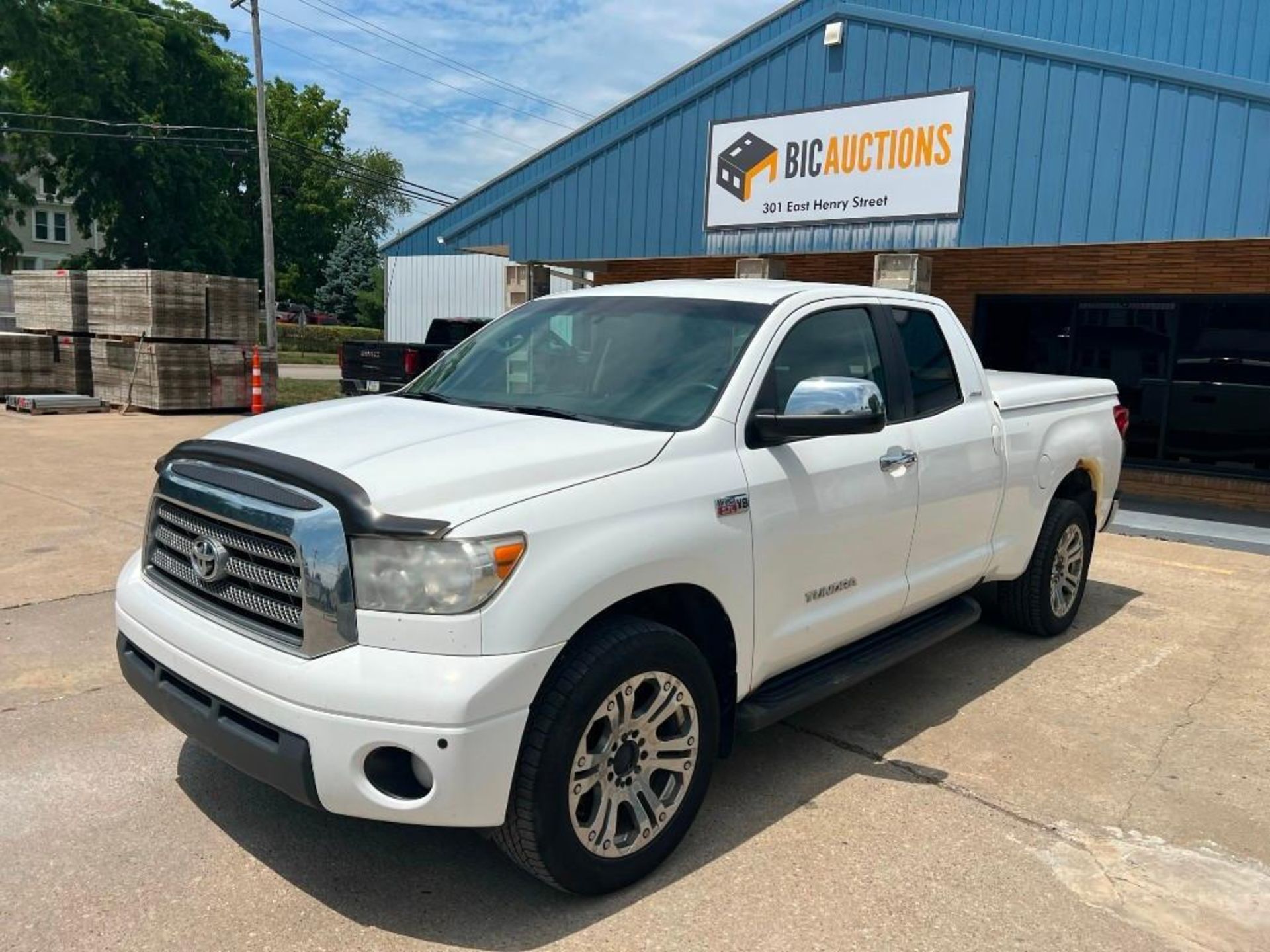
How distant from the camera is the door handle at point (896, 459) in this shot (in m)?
4.04

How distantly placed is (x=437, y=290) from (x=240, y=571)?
88.1 feet

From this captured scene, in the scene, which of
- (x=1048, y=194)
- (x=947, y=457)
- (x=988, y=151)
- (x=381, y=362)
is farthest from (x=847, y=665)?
(x=381, y=362)

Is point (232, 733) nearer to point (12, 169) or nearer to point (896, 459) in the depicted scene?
→ point (896, 459)

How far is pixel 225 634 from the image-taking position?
297 cm

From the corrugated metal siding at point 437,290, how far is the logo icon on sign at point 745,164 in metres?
15.8

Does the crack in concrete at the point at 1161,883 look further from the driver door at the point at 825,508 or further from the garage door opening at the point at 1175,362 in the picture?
the garage door opening at the point at 1175,362

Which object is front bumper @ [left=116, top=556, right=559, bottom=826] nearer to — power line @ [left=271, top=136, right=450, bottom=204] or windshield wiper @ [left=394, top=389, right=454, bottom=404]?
windshield wiper @ [left=394, top=389, right=454, bottom=404]

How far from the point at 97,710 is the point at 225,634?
1881mm

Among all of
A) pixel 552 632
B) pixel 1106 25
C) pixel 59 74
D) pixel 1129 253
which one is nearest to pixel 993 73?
pixel 1129 253

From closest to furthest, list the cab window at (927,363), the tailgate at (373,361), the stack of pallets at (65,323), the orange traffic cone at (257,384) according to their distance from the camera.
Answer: the cab window at (927,363) < the orange traffic cone at (257,384) < the tailgate at (373,361) < the stack of pallets at (65,323)

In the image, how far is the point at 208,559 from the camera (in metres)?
3.07

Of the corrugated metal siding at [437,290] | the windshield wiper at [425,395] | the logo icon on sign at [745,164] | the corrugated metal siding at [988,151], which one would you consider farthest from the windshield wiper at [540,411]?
the corrugated metal siding at [437,290]

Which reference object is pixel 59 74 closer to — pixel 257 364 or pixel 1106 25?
pixel 257 364

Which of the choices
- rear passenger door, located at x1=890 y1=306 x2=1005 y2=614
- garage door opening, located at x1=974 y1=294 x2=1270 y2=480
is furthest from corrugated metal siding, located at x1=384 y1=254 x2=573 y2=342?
rear passenger door, located at x1=890 y1=306 x2=1005 y2=614
